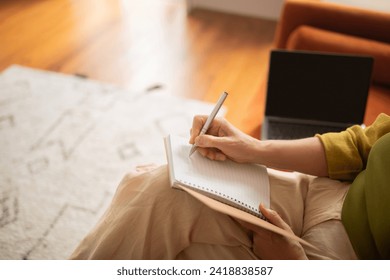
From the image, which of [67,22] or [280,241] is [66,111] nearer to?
[67,22]

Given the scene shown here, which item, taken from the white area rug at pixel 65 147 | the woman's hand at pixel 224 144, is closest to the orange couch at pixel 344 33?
the woman's hand at pixel 224 144

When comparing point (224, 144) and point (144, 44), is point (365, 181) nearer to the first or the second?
point (224, 144)

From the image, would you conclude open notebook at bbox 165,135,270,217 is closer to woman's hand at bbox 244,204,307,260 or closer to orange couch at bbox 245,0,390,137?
woman's hand at bbox 244,204,307,260

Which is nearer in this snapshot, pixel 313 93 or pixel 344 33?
pixel 313 93

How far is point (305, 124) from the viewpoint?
1384 mm

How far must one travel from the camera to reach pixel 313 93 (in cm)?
135

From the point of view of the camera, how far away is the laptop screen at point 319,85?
1.30 metres

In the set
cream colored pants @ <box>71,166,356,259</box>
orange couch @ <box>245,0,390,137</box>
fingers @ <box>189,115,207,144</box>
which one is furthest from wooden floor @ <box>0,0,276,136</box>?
cream colored pants @ <box>71,166,356,259</box>

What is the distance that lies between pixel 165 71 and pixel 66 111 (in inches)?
27.4

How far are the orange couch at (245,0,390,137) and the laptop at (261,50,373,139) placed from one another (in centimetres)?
9

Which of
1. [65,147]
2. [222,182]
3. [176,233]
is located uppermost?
[222,182]

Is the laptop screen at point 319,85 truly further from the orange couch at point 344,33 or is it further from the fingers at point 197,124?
the fingers at point 197,124

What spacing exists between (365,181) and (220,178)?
328 millimetres

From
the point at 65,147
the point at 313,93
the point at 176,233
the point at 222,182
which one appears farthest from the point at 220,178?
the point at 65,147
